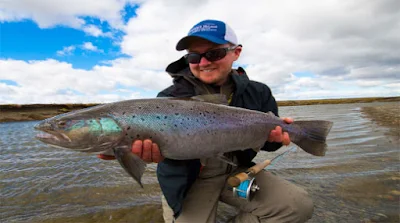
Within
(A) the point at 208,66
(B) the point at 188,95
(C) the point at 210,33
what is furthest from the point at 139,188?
(C) the point at 210,33

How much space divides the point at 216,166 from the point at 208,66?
4.59ft

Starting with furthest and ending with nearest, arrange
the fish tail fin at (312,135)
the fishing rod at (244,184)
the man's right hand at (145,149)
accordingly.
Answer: the fish tail fin at (312,135) < the fishing rod at (244,184) < the man's right hand at (145,149)

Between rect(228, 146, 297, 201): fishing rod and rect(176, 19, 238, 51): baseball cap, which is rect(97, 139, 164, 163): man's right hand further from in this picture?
rect(176, 19, 238, 51): baseball cap

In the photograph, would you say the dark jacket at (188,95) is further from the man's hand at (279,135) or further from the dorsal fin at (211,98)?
the dorsal fin at (211,98)

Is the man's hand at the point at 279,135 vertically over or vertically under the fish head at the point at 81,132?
under

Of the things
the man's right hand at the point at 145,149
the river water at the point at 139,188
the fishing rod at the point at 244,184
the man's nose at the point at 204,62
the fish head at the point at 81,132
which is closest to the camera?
the fish head at the point at 81,132

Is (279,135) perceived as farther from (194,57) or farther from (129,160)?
(129,160)

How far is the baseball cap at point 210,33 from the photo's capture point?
3.48 m

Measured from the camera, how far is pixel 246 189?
318cm

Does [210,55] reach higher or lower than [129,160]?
higher

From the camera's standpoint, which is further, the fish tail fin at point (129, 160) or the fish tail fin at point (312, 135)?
the fish tail fin at point (312, 135)

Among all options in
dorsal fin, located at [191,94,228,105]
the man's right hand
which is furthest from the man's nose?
the man's right hand

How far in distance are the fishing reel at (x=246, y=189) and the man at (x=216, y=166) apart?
0.21 m

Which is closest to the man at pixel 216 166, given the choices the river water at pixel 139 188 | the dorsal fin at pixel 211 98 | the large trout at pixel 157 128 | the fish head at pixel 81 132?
the large trout at pixel 157 128
